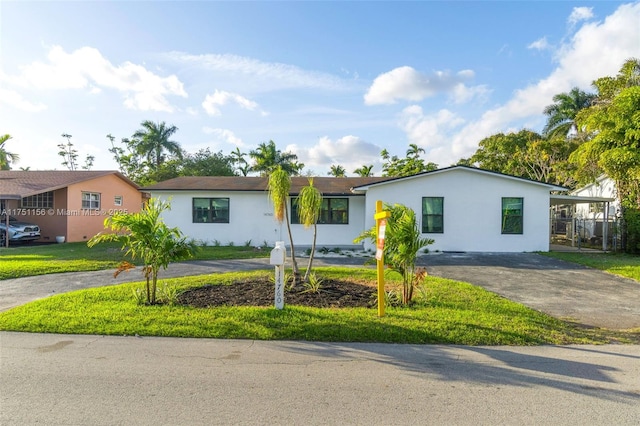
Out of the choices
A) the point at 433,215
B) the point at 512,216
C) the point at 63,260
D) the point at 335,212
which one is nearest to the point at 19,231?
the point at 63,260

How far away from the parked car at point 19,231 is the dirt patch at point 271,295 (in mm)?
17122

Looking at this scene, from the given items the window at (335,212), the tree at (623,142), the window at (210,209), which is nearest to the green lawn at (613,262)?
the tree at (623,142)

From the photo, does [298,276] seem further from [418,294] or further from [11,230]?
[11,230]

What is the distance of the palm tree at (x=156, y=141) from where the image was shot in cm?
3659

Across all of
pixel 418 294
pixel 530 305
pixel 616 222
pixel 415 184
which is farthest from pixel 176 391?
pixel 616 222

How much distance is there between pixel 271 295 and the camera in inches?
302

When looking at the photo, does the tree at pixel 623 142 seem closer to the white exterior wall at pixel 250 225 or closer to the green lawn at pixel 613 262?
the green lawn at pixel 613 262

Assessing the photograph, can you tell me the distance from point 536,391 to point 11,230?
24.0 metres

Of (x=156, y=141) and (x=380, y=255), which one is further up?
(x=156, y=141)

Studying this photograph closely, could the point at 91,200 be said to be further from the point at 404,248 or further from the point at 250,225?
the point at 404,248

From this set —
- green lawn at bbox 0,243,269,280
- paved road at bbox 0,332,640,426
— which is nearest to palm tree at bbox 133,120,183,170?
green lawn at bbox 0,243,269,280

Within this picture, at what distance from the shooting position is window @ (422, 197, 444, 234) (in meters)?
16.7

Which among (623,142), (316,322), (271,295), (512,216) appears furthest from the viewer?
(512,216)

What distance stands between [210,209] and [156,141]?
72.5 feet
